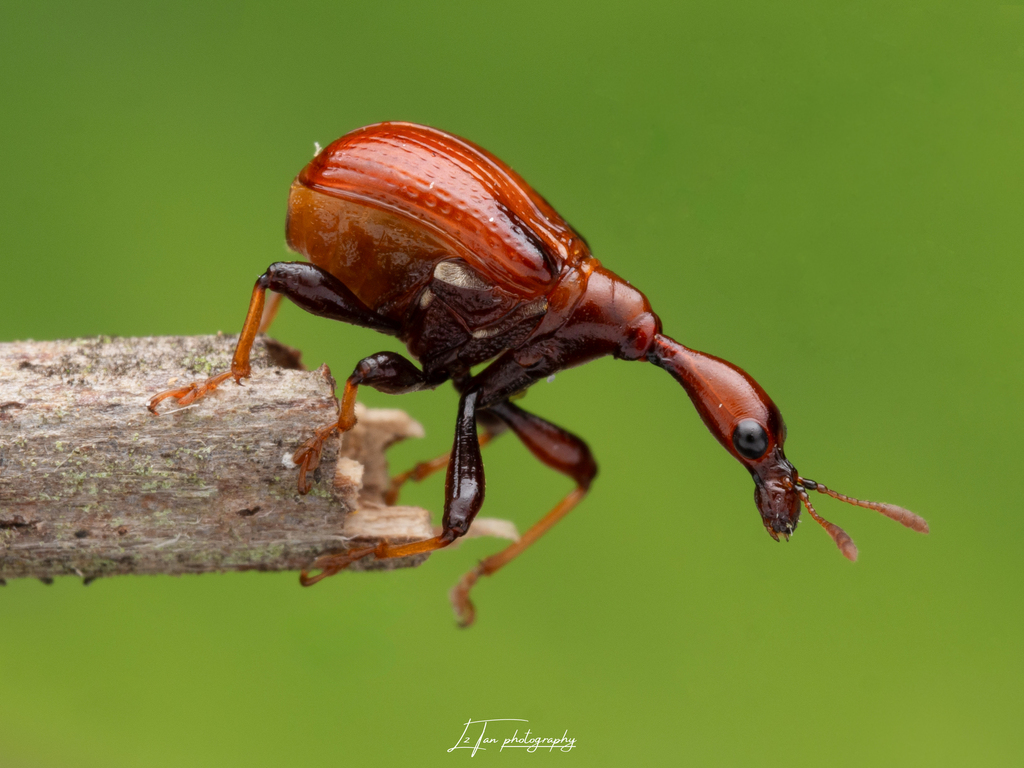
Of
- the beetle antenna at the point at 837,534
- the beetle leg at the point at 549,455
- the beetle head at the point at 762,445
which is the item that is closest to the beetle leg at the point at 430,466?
the beetle leg at the point at 549,455

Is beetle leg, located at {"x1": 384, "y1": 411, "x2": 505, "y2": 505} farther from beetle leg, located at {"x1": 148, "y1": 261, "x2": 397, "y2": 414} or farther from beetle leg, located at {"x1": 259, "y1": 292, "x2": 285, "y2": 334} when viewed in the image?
beetle leg, located at {"x1": 259, "y1": 292, "x2": 285, "y2": 334}

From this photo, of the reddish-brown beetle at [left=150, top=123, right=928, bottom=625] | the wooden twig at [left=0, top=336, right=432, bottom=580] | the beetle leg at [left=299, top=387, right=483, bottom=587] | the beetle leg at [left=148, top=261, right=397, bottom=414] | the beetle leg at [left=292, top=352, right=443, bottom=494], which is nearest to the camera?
the wooden twig at [left=0, top=336, right=432, bottom=580]

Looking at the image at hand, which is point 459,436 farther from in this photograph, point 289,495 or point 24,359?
point 24,359

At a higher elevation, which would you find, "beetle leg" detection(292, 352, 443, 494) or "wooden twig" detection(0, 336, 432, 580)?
"beetle leg" detection(292, 352, 443, 494)

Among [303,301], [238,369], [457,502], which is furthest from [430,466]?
[238,369]

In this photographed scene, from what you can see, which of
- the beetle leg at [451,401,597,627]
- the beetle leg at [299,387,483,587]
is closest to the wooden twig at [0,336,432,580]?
the beetle leg at [299,387,483,587]

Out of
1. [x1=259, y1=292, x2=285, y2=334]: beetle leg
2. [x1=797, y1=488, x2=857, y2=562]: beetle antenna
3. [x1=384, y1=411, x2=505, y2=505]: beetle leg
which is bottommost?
[x1=384, y1=411, x2=505, y2=505]: beetle leg

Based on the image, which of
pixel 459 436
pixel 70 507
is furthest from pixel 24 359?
pixel 459 436
